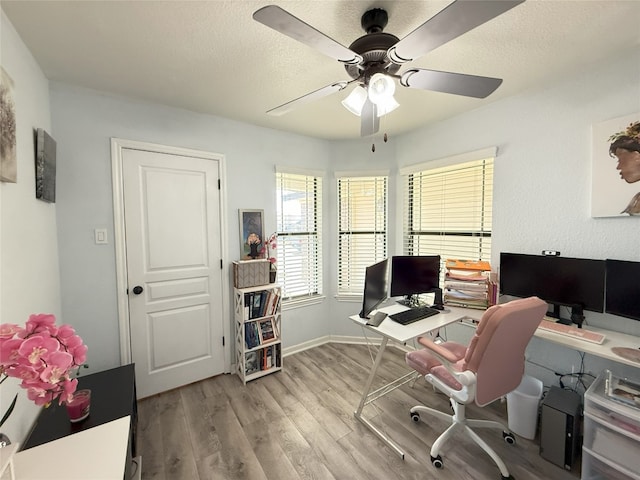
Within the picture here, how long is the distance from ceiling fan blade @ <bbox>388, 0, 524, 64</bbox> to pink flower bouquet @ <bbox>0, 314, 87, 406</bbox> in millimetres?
1541

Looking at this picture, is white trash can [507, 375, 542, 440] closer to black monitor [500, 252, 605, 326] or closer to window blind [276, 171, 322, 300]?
black monitor [500, 252, 605, 326]

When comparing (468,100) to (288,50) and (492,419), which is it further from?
(492,419)

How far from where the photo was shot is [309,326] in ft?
10.7

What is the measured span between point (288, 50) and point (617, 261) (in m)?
2.35

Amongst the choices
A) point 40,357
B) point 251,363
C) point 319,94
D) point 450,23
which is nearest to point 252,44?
point 319,94

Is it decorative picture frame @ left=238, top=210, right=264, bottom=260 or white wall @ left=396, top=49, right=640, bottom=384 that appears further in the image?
decorative picture frame @ left=238, top=210, right=264, bottom=260

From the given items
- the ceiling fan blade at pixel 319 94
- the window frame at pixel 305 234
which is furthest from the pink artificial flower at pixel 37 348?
the window frame at pixel 305 234

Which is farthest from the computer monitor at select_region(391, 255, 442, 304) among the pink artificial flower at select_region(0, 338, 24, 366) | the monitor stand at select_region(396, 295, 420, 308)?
the pink artificial flower at select_region(0, 338, 24, 366)

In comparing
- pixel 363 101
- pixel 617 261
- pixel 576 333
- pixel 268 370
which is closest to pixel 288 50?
pixel 363 101

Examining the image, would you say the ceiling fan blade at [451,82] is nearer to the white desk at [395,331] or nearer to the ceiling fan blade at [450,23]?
the ceiling fan blade at [450,23]

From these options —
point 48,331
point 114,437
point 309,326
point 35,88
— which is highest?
point 35,88

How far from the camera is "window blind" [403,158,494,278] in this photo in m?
2.52

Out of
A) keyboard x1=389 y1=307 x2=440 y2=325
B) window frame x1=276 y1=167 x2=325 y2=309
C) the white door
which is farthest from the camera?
window frame x1=276 y1=167 x2=325 y2=309

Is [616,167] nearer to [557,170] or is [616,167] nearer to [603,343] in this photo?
[557,170]
